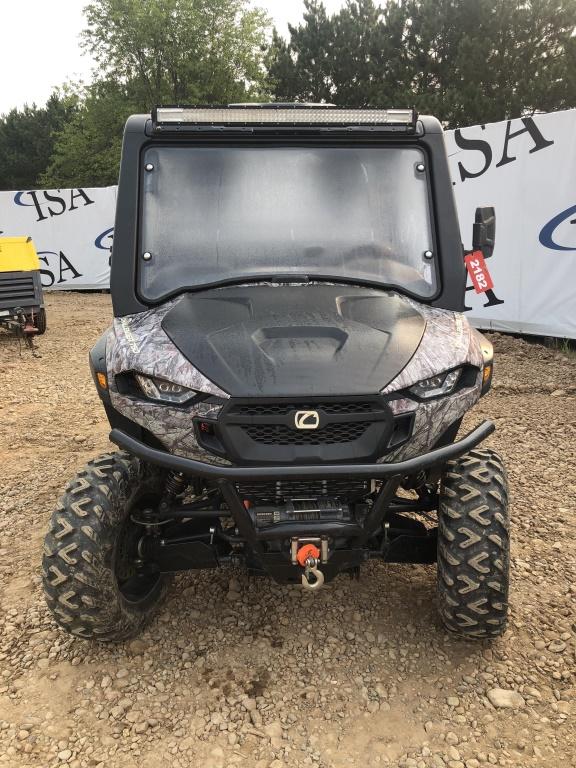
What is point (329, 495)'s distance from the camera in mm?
2406

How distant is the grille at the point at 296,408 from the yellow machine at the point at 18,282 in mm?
8672

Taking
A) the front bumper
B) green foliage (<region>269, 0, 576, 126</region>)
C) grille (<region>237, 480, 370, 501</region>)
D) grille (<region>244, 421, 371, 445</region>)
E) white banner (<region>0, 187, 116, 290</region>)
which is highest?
green foliage (<region>269, 0, 576, 126</region>)

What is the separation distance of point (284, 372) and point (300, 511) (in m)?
0.52

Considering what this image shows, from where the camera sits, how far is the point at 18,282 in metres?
9.84

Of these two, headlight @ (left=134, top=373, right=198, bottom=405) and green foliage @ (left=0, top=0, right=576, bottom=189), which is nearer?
headlight @ (left=134, top=373, right=198, bottom=405)

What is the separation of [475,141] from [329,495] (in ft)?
26.6

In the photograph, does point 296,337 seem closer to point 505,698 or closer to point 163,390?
point 163,390

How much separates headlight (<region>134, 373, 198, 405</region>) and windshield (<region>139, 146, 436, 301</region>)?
64 centimetres

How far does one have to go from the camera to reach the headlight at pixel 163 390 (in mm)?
2342

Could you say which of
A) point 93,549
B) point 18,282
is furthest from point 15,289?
point 93,549

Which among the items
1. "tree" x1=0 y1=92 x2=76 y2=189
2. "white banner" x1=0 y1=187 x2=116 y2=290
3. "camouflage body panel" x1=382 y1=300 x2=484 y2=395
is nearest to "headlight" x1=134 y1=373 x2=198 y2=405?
"camouflage body panel" x1=382 y1=300 x2=484 y2=395

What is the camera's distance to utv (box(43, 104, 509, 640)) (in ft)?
7.48

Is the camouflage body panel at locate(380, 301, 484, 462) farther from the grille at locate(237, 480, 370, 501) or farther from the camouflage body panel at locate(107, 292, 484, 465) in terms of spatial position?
the grille at locate(237, 480, 370, 501)

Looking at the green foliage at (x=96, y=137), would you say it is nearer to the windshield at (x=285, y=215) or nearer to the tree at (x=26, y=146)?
the tree at (x=26, y=146)
